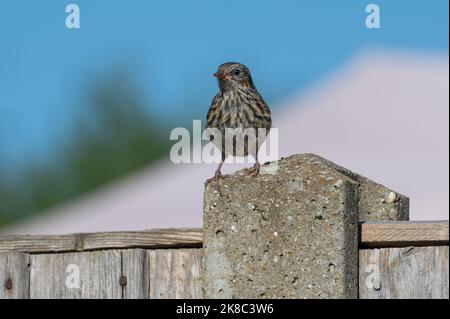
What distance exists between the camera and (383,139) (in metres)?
15.4

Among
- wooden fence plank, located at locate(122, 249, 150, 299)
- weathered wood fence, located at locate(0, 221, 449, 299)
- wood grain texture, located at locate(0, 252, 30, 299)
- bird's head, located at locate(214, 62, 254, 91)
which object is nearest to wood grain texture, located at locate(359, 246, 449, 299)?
weathered wood fence, located at locate(0, 221, 449, 299)

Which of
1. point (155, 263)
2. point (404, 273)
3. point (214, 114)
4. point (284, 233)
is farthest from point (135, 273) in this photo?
point (214, 114)

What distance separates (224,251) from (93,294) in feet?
2.47

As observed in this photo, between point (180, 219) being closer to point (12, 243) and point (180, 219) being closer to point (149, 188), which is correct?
point (149, 188)

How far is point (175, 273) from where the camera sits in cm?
583

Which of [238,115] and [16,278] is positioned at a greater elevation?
[238,115]

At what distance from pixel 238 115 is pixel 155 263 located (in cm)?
161

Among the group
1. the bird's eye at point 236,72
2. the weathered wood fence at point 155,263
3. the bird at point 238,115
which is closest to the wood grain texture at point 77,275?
the weathered wood fence at point 155,263

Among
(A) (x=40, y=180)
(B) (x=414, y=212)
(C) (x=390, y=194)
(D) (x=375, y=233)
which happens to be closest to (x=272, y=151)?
(C) (x=390, y=194)

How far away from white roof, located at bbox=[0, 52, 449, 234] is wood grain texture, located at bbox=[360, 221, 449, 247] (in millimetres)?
7719

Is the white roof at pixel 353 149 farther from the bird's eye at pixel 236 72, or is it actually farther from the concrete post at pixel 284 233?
the concrete post at pixel 284 233

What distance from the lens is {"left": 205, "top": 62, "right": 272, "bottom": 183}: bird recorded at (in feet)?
22.9

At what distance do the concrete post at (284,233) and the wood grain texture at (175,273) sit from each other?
0.16m

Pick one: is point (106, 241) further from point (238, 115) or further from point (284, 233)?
point (238, 115)
